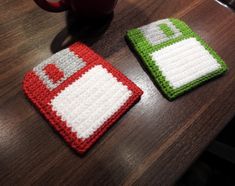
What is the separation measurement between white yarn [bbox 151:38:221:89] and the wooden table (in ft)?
0.10

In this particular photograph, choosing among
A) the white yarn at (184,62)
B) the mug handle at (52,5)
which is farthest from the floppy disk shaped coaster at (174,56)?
the mug handle at (52,5)

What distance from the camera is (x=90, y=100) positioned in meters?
0.47

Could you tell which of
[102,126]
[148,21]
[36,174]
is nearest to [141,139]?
[102,126]

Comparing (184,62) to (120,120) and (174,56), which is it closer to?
(174,56)

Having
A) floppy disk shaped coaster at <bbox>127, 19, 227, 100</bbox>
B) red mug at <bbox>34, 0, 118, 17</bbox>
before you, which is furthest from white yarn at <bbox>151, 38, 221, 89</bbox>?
red mug at <bbox>34, 0, 118, 17</bbox>

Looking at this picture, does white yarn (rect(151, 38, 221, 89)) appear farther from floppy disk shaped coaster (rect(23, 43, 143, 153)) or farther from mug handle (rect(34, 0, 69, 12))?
mug handle (rect(34, 0, 69, 12))

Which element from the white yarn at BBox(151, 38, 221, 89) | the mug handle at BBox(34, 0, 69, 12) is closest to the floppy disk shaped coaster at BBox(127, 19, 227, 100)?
the white yarn at BBox(151, 38, 221, 89)

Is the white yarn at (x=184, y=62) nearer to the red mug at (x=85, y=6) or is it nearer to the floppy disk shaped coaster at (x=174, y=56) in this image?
the floppy disk shaped coaster at (x=174, y=56)

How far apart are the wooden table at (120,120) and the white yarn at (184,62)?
0.10 ft

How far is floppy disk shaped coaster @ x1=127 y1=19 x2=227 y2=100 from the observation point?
0.52 m

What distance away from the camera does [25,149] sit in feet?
1.43

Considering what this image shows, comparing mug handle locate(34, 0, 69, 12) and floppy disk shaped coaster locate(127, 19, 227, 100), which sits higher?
mug handle locate(34, 0, 69, 12)

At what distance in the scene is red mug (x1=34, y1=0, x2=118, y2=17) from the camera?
1.70 ft

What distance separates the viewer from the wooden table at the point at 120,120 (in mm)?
429
